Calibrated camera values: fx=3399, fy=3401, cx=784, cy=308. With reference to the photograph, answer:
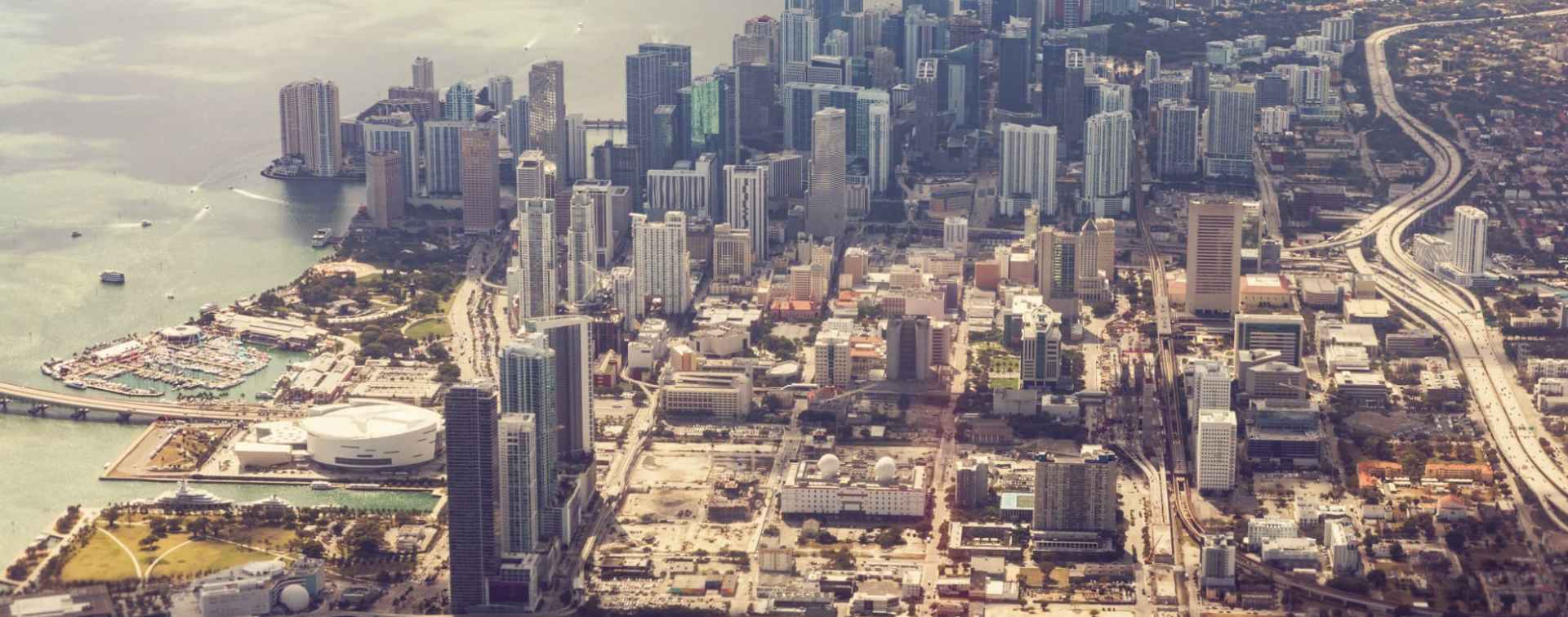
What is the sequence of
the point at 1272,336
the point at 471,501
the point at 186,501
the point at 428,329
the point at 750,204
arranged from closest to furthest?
the point at 471,501, the point at 186,501, the point at 1272,336, the point at 428,329, the point at 750,204

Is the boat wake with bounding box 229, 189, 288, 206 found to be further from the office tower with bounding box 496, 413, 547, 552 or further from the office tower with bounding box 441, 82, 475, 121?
the office tower with bounding box 496, 413, 547, 552

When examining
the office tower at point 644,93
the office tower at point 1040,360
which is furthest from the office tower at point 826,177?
the office tower at point 1040,360

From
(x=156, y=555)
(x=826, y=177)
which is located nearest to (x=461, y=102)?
(x=826, y=177)

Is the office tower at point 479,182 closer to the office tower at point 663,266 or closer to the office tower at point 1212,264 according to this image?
the office tower at point 663,266

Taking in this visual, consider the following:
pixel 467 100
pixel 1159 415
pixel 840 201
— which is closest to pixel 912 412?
pixel 1159 415

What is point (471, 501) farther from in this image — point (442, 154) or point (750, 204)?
point (442, 154)

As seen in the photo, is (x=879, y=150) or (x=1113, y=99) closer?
(x=879, y=150)

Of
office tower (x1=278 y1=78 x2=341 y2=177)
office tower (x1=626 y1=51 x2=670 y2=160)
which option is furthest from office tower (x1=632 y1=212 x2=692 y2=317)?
office tower (x1=278 y1=78 x2=341 y2=177)
